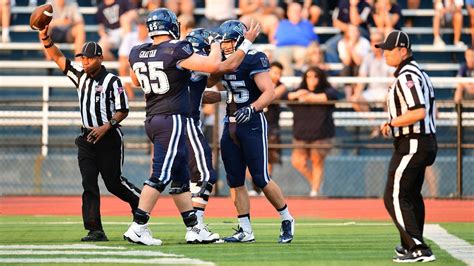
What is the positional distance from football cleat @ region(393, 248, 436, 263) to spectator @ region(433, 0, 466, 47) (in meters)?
12.3

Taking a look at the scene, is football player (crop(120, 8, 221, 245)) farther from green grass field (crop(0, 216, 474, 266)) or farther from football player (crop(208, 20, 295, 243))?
football player (crop(208, 20, 295, 243))

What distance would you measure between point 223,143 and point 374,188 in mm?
7762

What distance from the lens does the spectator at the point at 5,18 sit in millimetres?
20797

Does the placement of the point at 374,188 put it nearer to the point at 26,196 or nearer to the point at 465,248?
the point at 26,196

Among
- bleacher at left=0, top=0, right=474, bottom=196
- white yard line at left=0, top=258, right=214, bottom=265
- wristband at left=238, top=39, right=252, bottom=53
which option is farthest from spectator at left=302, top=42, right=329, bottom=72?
white yard line at left=0, top=258, right=214, bottom=265

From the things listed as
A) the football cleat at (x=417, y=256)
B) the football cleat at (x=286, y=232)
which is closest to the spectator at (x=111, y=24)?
the football cleat at (x=286, y=232)

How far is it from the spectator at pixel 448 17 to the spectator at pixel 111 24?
5.31 metres

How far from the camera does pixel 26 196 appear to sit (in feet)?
59.5

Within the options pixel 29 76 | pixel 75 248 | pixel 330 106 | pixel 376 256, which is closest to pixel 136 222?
pixel 75 248

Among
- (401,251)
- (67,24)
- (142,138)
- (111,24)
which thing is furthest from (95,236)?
(67,24)

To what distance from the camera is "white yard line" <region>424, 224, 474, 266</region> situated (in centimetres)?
935

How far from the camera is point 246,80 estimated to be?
35.2 feet

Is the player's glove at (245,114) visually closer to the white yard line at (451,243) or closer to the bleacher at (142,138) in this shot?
the white yard line at (451,243)

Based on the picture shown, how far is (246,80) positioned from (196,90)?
61cm
